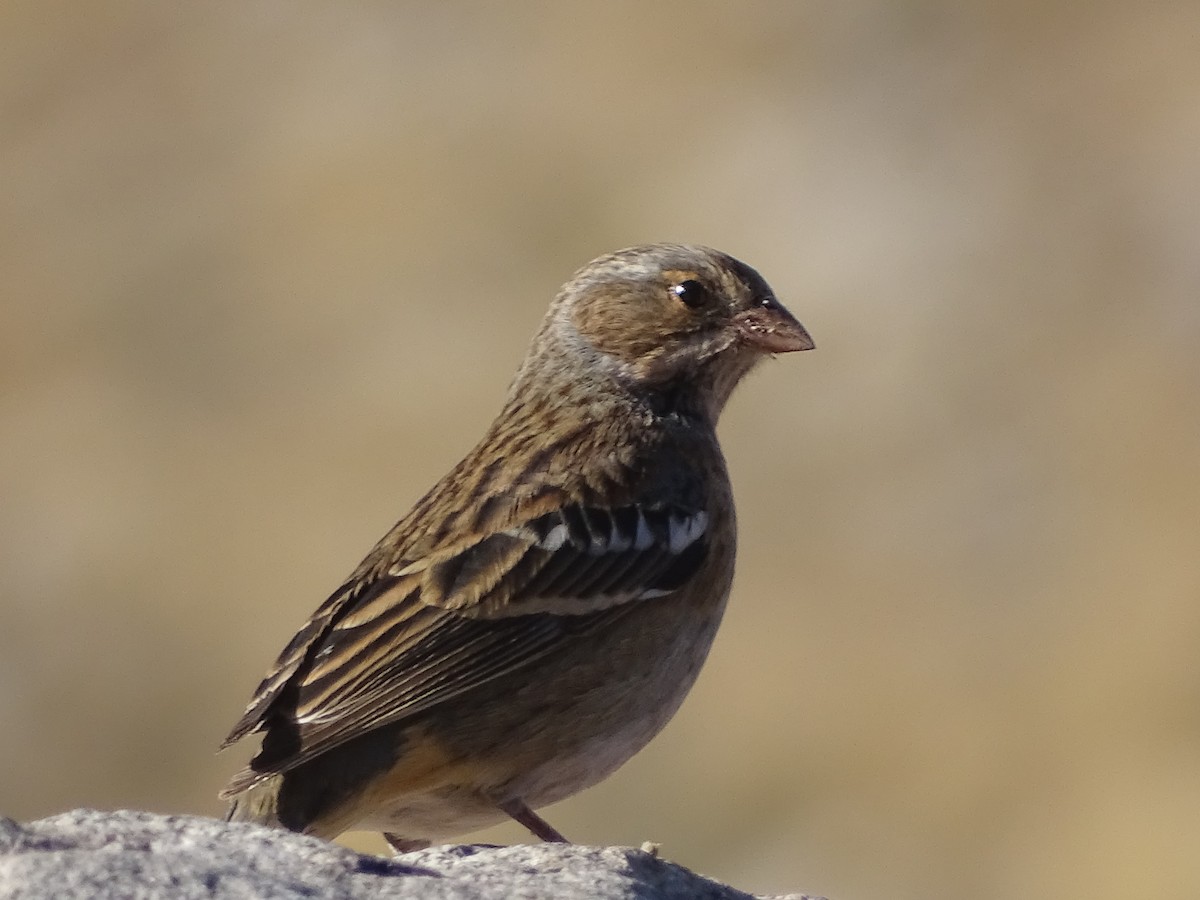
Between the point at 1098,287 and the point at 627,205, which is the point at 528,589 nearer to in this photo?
the point at 1098,287

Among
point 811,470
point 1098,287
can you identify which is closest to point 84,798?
point 811,470

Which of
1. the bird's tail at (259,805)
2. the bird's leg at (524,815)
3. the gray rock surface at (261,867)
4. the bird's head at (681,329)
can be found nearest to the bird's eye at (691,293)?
the bird's head at (681,329)

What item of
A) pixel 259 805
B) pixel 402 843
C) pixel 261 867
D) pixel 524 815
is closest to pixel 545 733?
pixel 524 815

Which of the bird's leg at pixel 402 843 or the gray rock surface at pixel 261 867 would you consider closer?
the gray rock surface at pixel 261 867

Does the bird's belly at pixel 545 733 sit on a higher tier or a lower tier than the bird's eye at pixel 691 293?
lower

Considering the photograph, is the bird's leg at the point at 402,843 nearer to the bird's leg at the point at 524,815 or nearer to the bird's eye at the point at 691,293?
the bird's leg at the point at 524,815

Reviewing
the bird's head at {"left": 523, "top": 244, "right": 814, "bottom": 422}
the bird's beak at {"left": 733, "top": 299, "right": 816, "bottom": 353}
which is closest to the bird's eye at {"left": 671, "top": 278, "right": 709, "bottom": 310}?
the bird's head at {"left": 523, "top": 244, "right": 814, "bottom": 422}

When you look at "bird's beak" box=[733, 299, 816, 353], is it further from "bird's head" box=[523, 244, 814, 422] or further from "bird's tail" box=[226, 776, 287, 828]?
"bird's tail" box=[226, 776, 287, 828]
